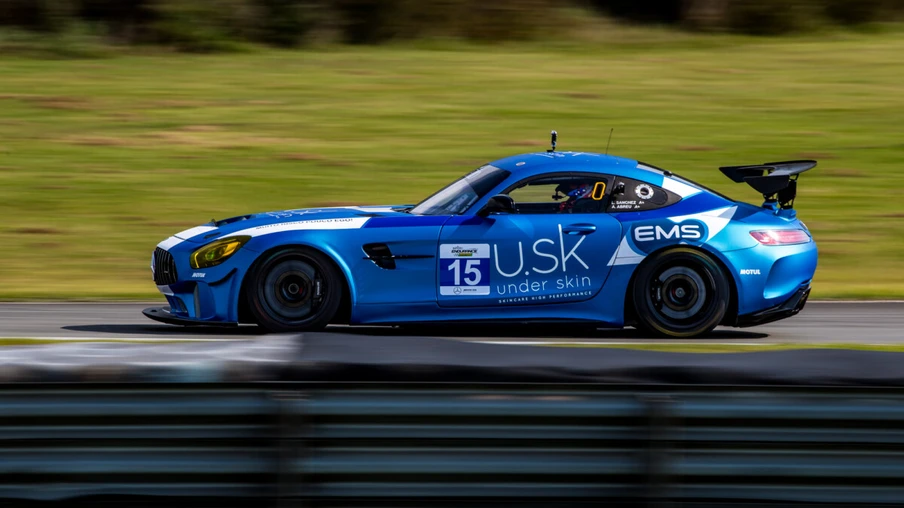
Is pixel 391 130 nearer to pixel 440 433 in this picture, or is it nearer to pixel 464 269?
pixel 464 269

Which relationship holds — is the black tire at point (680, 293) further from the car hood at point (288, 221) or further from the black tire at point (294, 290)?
the black tire at point (294, 290)

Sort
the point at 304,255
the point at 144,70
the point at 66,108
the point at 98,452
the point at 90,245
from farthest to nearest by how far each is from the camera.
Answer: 1. the point at 144,70
2. the point at 66,108
3. the point at 90,245
4. the point at 304,255
5. the point at 98,452

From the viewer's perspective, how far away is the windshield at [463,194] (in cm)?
841

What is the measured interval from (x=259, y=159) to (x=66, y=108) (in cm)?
408

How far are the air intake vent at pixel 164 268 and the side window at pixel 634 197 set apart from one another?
10.00 feet

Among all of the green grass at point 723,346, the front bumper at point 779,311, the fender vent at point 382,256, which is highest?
the fender vent at point 382,256

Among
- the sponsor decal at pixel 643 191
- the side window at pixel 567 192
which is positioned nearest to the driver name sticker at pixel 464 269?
the side window at pixel 567 192

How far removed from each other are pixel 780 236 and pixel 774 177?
0.42 m

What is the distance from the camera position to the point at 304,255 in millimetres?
8164

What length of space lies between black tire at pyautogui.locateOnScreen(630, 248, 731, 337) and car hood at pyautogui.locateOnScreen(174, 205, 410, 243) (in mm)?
1779

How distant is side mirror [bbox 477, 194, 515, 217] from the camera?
822cm

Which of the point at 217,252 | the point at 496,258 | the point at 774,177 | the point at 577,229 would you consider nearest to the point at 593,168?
the point at 577,229

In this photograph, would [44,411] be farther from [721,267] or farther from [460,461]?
[721,267]

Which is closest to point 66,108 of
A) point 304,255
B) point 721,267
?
point 304,255
